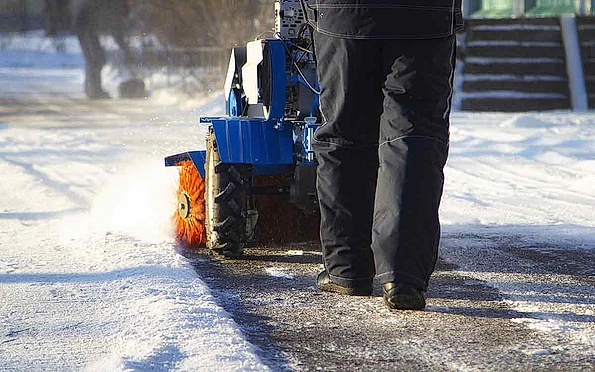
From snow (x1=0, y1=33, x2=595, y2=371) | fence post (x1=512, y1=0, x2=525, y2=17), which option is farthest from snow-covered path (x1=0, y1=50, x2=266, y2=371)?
fence post (x1=512, y1=0, x2=525, y2=17)

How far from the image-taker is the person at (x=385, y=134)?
3.82 m

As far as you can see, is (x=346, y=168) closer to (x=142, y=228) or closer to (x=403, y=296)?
(x=403, y=296)

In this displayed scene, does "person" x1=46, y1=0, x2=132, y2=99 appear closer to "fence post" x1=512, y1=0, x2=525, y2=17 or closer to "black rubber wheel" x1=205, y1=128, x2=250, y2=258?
"fence post" x1=512, y1=0, x2=525, y2=17

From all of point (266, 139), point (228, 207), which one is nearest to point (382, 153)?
point (266, 139)

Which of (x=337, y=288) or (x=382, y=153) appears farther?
(x=337, y=288)

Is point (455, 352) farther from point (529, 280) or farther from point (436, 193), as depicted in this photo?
point (529, 280)

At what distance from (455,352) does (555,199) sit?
4344 millimetres

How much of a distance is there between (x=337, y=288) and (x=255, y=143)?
1080mm

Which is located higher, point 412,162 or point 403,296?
point 412,162

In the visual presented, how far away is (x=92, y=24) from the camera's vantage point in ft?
94.3

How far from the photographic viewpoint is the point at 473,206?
23.4ft

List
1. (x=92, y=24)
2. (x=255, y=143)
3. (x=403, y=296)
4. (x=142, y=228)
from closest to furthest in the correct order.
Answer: (x=403, y=296) → (x=255, y=143) → (x=142, y=228) → (x=92, y=24)

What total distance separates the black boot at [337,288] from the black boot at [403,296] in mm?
260

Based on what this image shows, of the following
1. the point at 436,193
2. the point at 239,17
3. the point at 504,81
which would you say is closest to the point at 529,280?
the point at 436,193
